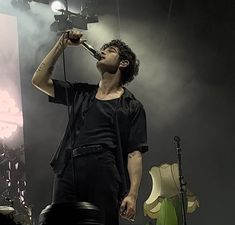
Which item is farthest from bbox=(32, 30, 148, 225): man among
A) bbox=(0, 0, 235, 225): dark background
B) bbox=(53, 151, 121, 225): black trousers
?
bbox=(0, 0, 235, 225): dark background

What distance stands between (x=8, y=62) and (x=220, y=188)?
8.51ft

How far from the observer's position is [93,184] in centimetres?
156

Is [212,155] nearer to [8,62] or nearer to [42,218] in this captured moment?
[8,62]

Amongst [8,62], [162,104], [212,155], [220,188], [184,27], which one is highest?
[184,27]

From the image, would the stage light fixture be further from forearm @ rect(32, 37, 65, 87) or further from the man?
forearm @ rect(32, 37, 65, 87)

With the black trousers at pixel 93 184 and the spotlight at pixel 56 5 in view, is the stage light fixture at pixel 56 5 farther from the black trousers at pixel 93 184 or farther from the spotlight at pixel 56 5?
the black trousers at pixel 93 184

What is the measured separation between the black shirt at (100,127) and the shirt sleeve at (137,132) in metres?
0.08

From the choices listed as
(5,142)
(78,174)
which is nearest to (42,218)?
(78,174)

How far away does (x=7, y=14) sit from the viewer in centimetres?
504

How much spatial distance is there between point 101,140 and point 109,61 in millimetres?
360

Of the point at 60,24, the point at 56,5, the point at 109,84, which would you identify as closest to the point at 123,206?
the point at 109,84

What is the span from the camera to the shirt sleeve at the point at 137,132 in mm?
1696

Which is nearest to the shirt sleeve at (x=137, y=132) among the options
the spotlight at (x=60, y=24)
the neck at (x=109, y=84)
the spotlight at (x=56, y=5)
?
the neck at (x=109, y=84)

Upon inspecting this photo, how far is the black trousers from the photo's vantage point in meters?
1.54
